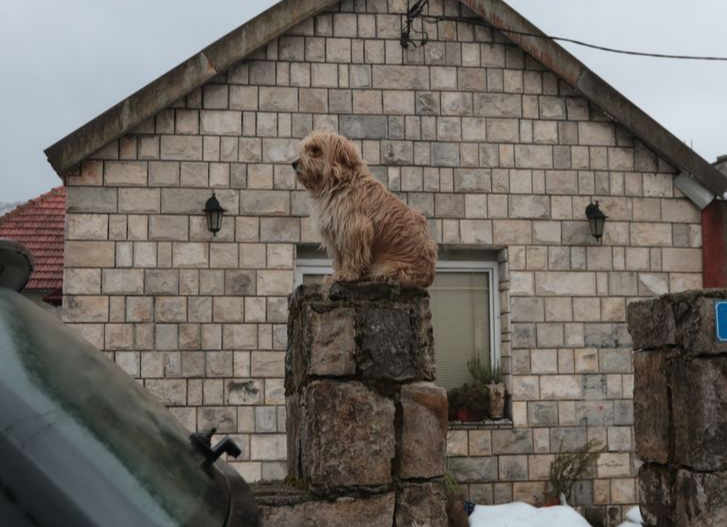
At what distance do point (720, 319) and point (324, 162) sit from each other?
2.35 m

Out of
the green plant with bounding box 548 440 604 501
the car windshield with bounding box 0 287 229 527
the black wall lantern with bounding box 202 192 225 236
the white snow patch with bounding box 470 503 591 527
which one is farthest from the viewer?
the green plant with bounding box 548 440 604 501

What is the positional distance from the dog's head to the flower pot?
5.00 metres

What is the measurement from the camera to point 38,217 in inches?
488

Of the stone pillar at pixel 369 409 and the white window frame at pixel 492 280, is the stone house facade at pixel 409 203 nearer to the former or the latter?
the white window frame at pixel 492 280

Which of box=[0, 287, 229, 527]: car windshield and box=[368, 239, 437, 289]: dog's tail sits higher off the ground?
box=[368, 239, 437, 289]: dog's tail

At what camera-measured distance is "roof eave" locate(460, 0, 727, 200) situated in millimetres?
9078

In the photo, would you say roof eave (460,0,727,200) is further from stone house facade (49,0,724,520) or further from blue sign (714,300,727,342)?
blue sign (714,300,727,342)

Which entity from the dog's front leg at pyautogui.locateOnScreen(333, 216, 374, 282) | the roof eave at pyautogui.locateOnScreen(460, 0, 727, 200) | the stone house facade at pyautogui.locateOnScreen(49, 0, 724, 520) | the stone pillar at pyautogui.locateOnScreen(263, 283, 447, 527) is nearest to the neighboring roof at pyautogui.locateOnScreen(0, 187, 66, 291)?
the stone house facade at pyautogui.locateOnScreen(49, 0, 724, 520)

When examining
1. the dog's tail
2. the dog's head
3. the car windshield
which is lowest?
the car windshield

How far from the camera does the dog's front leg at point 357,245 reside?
4.14 meters

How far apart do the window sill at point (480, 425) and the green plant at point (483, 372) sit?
39 cm

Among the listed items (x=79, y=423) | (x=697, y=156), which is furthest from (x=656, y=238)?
(x=79, y=423)

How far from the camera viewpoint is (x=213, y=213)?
8523 millimetres

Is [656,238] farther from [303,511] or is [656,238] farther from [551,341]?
[303,511]
